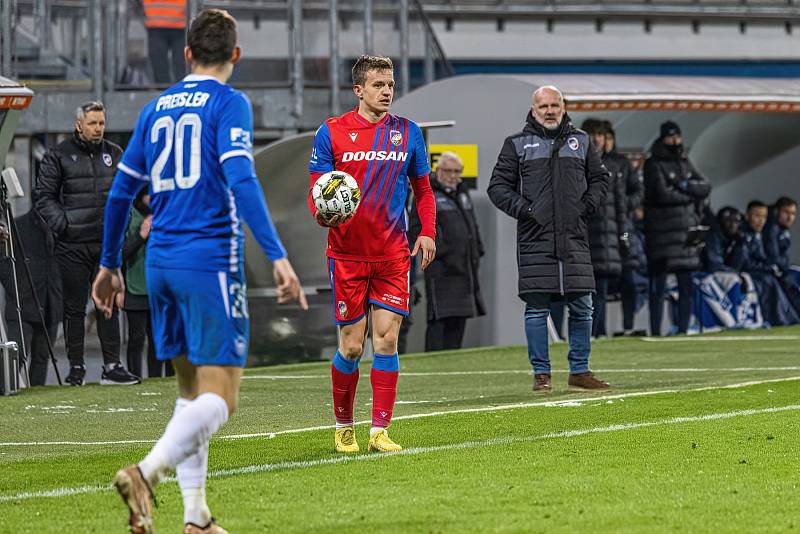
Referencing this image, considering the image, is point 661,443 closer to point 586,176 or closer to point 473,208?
point 586,176

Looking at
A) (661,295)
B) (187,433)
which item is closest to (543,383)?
(187,433)

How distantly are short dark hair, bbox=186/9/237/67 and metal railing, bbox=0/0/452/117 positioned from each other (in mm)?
12581

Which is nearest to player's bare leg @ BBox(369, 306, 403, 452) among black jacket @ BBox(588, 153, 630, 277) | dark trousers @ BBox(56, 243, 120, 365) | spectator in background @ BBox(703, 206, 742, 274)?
dark trousers @ BBox(56, 243, 120, 365)

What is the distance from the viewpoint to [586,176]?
1147 centimetres

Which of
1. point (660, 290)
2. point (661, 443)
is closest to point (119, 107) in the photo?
point (660, 290)

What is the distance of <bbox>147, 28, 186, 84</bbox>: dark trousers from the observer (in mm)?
18406

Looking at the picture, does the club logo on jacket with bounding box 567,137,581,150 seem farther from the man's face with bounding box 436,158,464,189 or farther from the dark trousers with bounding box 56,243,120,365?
the man's face with bounding box 436,158,464,189

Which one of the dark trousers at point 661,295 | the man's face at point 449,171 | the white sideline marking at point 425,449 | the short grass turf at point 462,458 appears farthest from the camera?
the dark trousers at point 661,295

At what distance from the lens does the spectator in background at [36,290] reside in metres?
13.8

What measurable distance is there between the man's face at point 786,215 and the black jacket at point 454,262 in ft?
17.6

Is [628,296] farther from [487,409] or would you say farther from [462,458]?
[462,458]

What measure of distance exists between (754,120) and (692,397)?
11093mm

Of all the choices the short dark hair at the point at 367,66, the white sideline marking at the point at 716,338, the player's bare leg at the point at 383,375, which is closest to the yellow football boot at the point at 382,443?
the player's bare leg at the point at 383,375

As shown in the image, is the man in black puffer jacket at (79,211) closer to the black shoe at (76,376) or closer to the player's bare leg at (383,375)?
the black shoe at (76,376)
